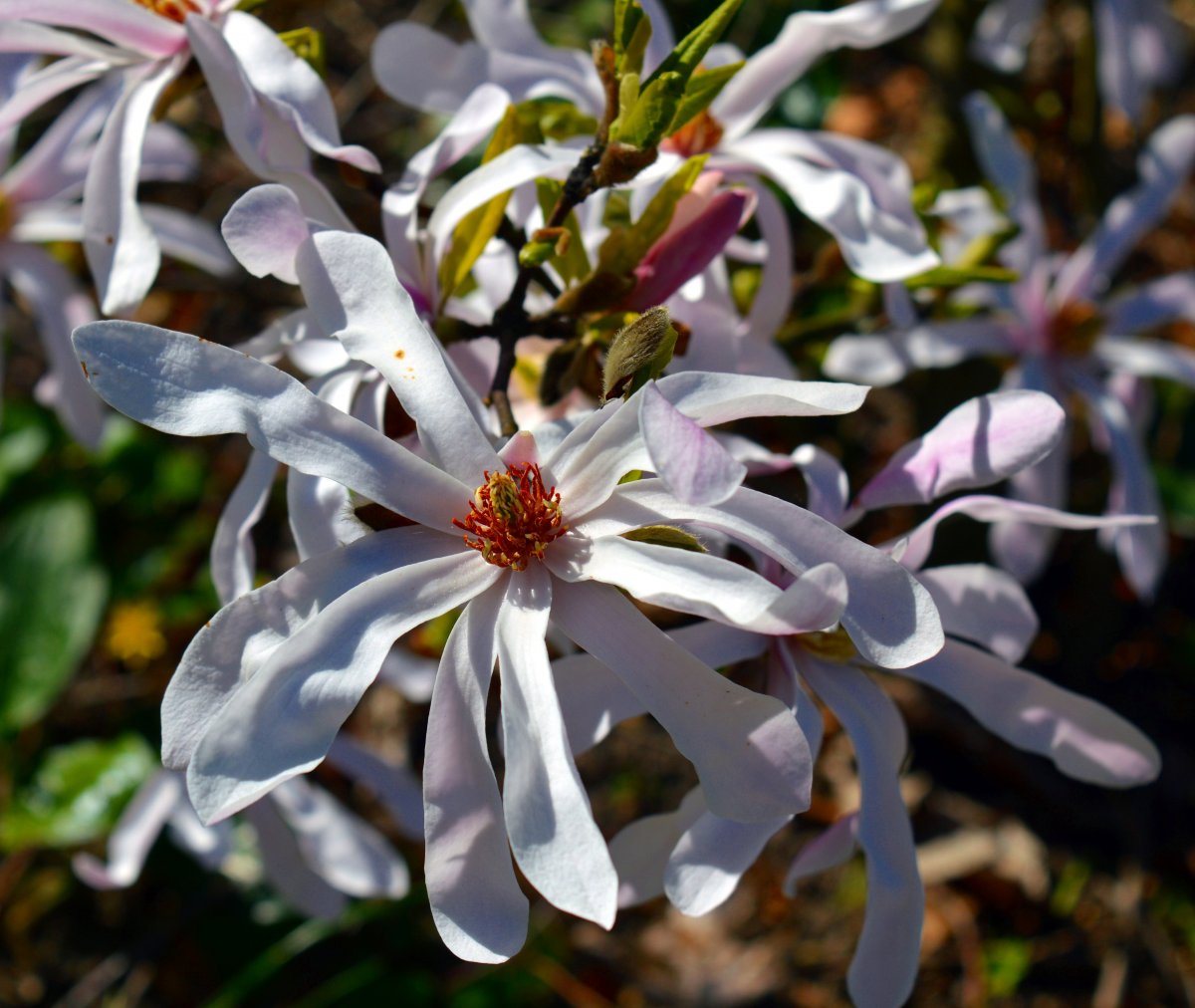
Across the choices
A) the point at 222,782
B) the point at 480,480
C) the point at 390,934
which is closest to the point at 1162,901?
the point at 390,934

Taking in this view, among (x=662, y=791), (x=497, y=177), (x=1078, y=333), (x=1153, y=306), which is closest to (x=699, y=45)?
(x=497, y=177)

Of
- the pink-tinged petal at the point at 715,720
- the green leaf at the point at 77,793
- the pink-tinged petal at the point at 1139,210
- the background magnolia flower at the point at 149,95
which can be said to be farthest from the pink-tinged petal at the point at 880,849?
the green leaf at the point at 77,793

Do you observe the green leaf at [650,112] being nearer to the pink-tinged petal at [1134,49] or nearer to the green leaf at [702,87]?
the green leaf at [702,87]

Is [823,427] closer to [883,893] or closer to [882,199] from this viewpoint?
[882,199]

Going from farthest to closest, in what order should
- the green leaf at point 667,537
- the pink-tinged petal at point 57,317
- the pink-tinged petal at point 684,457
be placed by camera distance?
the pink-tinged petal at point 57,317, the green leaf at point 667,537, the pink-tinged petal at point 684,457

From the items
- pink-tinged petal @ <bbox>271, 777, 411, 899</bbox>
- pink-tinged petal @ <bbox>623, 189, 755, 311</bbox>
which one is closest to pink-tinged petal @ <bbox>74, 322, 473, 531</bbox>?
pink-tinged petal @ <bbox>623, 189, 755, 311</bbox>
